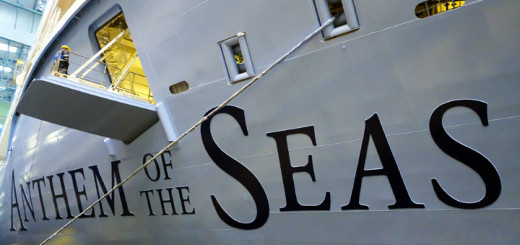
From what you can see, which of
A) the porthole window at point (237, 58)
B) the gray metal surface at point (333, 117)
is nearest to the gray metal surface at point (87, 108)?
the gray metal surface at point (333, 117)

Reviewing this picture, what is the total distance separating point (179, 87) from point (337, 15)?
2.30m

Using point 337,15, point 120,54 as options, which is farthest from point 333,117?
point 120,54

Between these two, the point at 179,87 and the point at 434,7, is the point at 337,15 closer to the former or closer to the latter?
the point at 434,7

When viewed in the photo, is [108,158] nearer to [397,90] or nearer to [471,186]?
[397,90]

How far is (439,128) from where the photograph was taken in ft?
10.7

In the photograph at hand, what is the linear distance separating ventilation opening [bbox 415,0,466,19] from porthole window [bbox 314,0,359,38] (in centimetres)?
54

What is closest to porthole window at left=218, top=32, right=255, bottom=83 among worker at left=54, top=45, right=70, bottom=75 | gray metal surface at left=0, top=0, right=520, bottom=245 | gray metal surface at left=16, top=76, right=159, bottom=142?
gray metal surface at left=0, top=0, right=520, bottom=245

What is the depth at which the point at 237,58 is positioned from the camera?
455 centimetres

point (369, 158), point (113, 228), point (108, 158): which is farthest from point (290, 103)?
point (113, 228)

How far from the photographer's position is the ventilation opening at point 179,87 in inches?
195

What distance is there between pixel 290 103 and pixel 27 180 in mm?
7062

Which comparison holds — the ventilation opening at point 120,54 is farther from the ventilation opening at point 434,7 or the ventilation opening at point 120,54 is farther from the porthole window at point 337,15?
the ventilation opening at point 434,7

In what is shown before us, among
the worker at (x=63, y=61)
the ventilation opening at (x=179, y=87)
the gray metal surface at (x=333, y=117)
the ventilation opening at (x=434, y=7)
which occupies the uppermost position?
the worker at (x=63, y=61)

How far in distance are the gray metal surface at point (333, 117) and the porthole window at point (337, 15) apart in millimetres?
65
